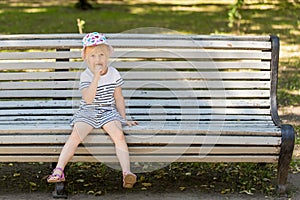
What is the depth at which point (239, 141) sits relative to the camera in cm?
457

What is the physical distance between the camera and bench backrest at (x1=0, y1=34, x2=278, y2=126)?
5195 mm

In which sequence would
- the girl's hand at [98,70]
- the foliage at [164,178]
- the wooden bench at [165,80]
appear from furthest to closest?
the wooden bench at [165,80]
the foliage at [164,178]
the girl's hand at [98,70]

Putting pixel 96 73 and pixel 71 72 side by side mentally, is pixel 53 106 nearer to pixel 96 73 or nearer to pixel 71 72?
pixel 71 72

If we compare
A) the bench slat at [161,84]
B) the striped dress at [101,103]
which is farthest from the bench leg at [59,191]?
the bench slat at [161,84]

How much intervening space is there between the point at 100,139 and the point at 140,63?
1.04 meters

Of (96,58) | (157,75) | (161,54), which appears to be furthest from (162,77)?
(96,58)

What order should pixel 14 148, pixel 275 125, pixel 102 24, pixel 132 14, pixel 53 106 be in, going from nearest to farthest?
pixel 14 148
pixel 275 125
pixel 53 106
pixel 102 24
pixel 132 14

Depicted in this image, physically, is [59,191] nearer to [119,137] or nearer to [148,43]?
[119,137]

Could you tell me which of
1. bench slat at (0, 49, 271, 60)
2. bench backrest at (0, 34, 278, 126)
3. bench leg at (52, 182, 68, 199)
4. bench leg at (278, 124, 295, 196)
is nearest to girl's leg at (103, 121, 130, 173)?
bench leg at (52, 182, 68, 199)

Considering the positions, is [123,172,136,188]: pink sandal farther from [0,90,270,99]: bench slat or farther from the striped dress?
Result: [0,90,270,99]: bench slat

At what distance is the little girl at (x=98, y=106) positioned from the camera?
4496mm

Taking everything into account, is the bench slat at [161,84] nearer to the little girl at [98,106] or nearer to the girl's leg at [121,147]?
the little girl at [98,106]

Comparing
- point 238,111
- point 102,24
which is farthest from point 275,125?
point 102,24

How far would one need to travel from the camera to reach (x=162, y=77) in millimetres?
5297
